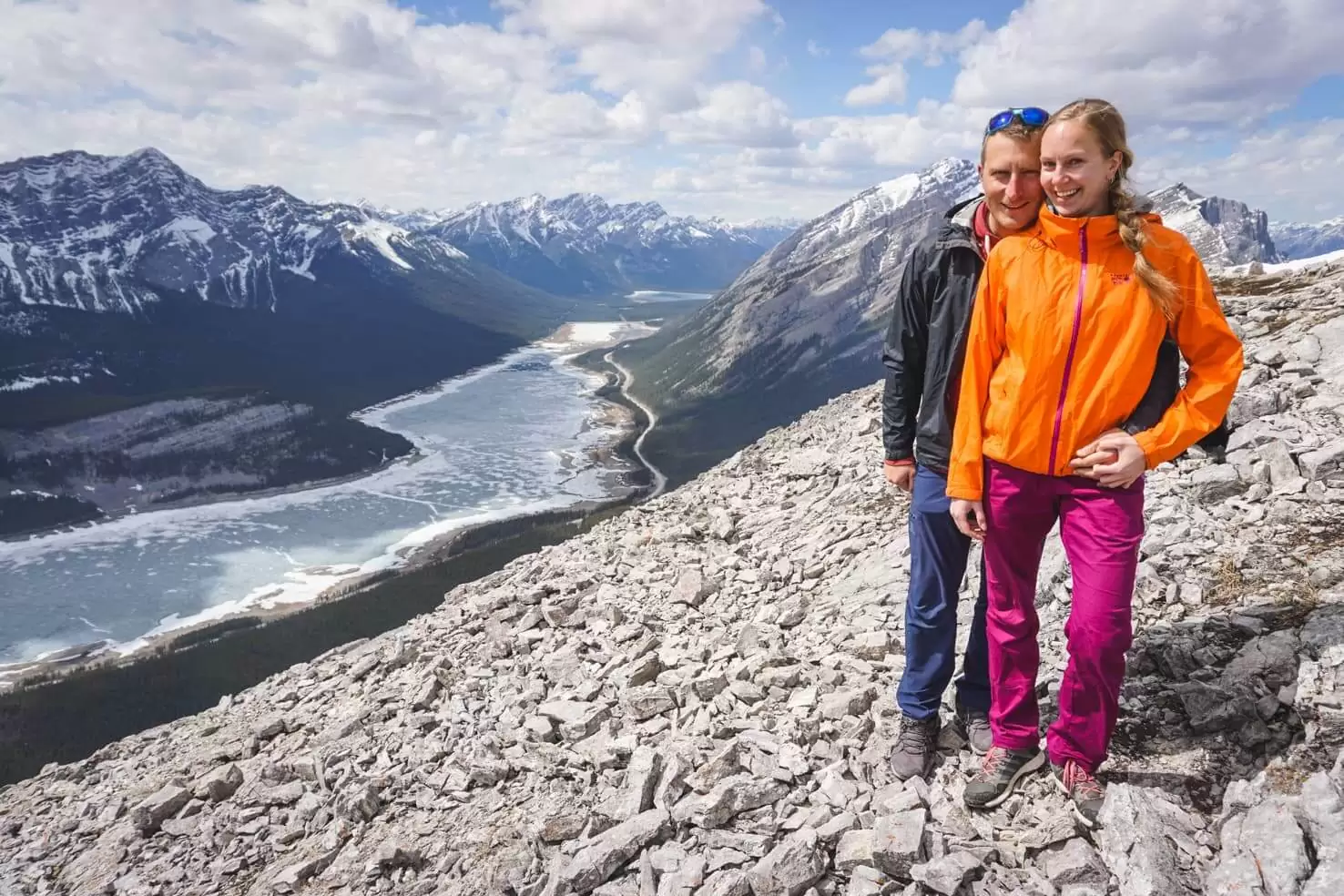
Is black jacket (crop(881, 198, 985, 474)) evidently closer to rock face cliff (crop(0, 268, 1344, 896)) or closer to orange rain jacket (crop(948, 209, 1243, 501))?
orange rain jacket (crop(948, 209, 1243, 501))

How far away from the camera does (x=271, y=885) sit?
857 cm

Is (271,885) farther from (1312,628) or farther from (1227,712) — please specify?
(1312,628)

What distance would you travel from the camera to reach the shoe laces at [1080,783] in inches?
196

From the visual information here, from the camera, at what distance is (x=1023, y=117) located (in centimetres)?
481

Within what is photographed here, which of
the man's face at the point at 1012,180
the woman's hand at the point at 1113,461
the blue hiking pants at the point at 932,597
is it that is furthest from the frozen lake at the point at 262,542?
the woman's hand at the point at 1113,461

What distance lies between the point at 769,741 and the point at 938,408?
3.64m

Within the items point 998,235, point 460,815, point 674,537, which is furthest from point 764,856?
point 674,537

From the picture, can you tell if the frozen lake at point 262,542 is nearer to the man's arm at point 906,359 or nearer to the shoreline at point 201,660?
the shoreline at point 201,660

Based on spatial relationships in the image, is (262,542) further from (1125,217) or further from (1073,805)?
(1125,217)

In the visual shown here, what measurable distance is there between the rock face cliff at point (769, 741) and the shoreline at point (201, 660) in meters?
52.2

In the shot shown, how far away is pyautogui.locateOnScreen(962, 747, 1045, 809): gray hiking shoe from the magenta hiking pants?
0.26 ft

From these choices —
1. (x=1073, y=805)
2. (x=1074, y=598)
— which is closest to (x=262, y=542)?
(x=1073, y=805)

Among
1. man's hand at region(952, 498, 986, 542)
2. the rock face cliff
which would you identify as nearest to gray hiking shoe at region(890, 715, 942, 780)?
the rock face cliff

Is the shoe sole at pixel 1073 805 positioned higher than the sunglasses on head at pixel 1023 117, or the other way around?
the sunglasses on head at pixel 1023 117
